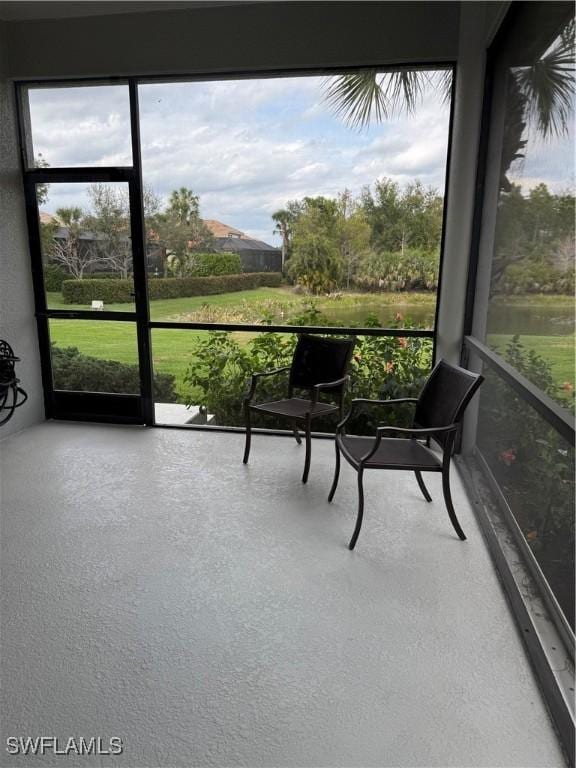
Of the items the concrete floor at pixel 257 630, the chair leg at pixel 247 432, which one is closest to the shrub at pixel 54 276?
the concrete floor at pixel 257 630

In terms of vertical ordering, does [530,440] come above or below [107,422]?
above

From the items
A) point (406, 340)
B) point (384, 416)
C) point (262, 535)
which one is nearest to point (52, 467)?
point (262, 535)

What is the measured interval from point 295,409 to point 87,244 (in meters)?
2.23

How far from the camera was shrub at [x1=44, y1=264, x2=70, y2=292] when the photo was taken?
4207mm

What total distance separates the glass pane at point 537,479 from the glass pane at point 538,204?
0.20 m

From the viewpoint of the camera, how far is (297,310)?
4.02 m

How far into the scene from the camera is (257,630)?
1.96 m

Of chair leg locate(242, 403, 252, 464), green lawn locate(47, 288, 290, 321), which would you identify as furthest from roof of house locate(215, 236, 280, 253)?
chair leg locate(242, 403, 252, 464)

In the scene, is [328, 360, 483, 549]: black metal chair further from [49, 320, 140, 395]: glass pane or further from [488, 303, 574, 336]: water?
[49, 320, 140, 395]: glass pane

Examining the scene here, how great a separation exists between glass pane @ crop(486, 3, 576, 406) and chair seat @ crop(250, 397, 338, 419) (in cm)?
108

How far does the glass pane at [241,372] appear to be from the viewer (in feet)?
13.0

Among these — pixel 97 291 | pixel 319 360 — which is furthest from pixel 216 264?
pixel 319 360

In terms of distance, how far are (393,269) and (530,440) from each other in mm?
1883

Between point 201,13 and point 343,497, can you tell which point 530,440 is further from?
point 201,13
